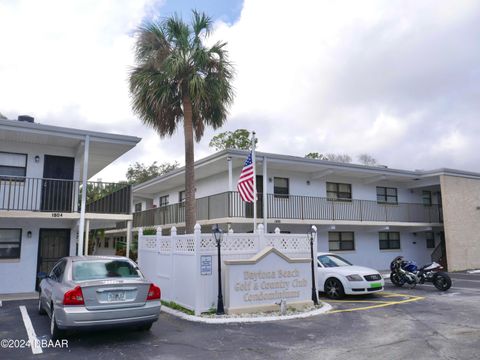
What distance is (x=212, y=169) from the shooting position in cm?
1978

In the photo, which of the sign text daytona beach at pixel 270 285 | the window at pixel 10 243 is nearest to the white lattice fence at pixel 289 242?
the sign text daytona beach at pixel 270 285

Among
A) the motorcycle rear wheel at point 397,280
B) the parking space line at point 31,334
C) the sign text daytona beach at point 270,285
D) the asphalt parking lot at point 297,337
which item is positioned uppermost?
the sign text daytona beach at point 270,285

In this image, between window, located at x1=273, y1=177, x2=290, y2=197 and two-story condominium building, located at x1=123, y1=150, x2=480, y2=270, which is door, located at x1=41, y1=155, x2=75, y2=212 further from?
window, located at x1=273, y1=177, x2=290, y2=197

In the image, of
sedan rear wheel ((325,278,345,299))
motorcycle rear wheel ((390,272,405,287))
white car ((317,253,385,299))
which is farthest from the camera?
motorcycle rear wheel ((390,272,405,287))

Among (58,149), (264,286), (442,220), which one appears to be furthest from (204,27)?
(442,220)

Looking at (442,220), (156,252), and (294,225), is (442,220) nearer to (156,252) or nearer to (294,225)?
(294,225)

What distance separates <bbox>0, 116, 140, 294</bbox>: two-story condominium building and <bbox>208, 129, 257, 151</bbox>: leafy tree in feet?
79.5

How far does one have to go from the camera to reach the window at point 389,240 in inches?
928

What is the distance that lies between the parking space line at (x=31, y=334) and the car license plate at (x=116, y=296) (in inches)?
52.0

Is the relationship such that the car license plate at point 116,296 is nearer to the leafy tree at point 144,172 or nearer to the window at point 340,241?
the window at point 340,241

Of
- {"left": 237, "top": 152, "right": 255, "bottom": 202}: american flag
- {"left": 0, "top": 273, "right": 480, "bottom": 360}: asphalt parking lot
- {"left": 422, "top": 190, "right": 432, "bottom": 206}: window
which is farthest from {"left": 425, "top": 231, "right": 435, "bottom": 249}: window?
{"left": 237, "top": 152, "right": 255, "bottom": 202}: american flag

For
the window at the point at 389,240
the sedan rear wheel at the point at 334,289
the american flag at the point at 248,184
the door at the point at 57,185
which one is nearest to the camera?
the sedan rear wheel at the point at 334,289

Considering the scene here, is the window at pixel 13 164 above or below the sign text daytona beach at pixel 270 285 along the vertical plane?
above

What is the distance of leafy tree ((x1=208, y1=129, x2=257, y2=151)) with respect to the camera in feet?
128
